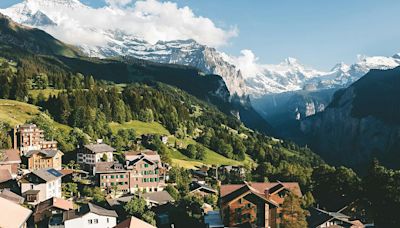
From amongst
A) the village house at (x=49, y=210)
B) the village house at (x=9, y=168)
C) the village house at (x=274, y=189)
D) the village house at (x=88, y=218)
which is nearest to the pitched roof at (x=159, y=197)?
the village house at (x=274, y=189)

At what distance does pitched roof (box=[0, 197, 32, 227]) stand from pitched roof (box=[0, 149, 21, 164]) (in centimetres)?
3907

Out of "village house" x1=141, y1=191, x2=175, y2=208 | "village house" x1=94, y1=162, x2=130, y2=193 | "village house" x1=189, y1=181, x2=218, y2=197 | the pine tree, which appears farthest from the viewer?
"village house" x1=189, y1=181, x2=218, y2=197

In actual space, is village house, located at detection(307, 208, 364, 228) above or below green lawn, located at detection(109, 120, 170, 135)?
below

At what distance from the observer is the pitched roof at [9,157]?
299 ft

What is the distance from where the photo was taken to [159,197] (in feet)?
285

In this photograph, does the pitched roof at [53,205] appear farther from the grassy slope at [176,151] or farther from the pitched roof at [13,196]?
the grassy slope at [176,151]

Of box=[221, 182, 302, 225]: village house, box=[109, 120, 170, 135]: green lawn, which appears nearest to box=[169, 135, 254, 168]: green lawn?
box=[109, 120, 170, 135]: green lawn

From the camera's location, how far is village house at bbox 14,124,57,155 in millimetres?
107062

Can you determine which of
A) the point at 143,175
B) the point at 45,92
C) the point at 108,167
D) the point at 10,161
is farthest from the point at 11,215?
the point at 45,92

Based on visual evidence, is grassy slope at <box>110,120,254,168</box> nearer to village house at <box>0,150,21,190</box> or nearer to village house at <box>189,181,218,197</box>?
village house at <box>189,181,218,197</box>

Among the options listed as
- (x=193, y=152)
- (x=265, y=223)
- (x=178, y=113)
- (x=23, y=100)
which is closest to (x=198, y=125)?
(x=178, y=113)

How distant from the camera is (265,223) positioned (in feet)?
236

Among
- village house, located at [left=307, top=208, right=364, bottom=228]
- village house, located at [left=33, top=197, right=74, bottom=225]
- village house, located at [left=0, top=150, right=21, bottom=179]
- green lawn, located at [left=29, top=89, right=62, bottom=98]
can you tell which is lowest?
village house, located at [left=307, top=208, right=364, bottom=228]

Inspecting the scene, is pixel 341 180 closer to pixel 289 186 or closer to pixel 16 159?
pixel 289 186
